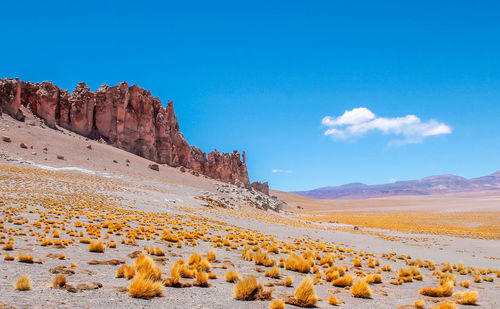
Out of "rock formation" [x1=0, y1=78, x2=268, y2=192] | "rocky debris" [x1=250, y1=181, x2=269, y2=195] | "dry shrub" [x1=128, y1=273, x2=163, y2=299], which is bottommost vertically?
"dry shrub" [x1=128, y1=273, x2=163, y2=299]

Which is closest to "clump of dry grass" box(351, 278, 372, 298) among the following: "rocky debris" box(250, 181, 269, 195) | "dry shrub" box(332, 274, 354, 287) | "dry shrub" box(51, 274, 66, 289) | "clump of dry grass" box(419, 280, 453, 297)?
"dry shrub" box(332, 274, 354, 287)

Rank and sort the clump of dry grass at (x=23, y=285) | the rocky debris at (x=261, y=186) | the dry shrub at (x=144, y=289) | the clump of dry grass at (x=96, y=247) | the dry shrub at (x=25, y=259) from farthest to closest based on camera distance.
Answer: the rocky debris at (x=261, y=186) < the clump of dry grass at (x=96, y=247) < the dry shrub at (x=25, y=259) < the dry shrub at (x=144, y=289) < the clump of dry grass at (x=23, y=285)

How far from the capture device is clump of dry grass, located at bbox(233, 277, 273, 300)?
7.70 m

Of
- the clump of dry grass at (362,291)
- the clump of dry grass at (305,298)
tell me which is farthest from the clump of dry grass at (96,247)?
the clump of dry grass at (362,291)

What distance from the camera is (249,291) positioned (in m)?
7.74

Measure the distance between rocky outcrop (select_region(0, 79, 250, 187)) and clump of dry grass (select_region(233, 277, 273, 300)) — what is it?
242ft

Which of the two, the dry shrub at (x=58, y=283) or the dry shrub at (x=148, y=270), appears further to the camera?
the dry shrub at (x=148, y=270)

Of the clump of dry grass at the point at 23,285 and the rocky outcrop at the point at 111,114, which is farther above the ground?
the rocky outcrop at the point at 111,114

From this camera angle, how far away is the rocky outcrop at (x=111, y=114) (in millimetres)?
73312

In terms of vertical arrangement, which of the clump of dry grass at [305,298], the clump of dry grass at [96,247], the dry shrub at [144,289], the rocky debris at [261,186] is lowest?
the clump of dry grass at [305,298]

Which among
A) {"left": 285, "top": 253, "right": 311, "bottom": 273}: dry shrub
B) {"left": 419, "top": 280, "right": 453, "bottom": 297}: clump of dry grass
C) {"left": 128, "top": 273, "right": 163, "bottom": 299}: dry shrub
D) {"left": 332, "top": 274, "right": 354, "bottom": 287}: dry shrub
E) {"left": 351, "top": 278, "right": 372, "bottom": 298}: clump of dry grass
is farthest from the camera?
{"left": 285, "top": 253, "right": 311, "bottom": 273}: dry shrub

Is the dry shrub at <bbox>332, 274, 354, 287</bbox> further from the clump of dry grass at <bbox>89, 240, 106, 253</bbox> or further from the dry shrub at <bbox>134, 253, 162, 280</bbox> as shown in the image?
the clump of dry grass at <bbox>89, 240, 106, 253</bbox>

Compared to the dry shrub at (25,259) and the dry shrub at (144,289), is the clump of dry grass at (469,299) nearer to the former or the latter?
the dry shrub at (144,289)

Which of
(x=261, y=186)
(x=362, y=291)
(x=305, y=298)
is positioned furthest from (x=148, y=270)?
(x=261, y=186)
